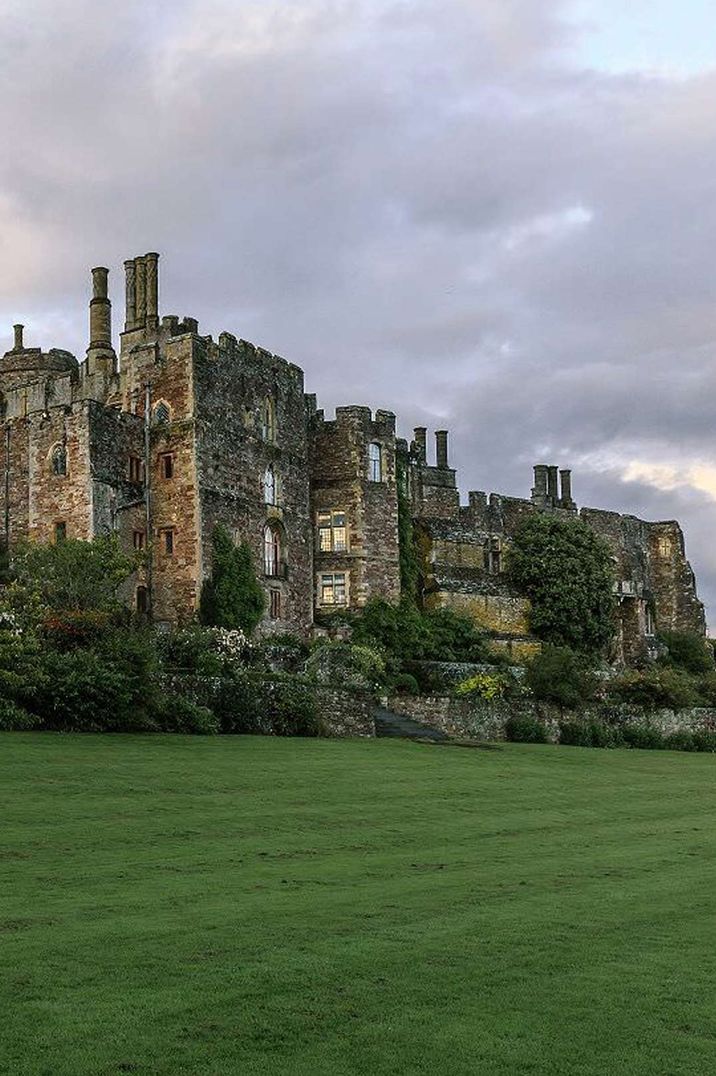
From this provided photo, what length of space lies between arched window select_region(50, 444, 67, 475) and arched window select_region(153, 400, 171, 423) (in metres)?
4.11

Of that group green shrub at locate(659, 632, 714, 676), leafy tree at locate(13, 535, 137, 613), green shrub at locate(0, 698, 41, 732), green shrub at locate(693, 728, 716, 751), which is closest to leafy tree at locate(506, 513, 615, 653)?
green shrub at locate(659, 632, 714, 676)

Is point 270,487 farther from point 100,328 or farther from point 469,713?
point 469,713

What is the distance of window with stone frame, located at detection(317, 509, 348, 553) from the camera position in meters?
59.6

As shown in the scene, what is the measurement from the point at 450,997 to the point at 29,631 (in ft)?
79.8

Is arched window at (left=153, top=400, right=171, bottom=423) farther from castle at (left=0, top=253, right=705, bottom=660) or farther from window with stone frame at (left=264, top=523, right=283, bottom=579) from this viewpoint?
window with stone frame at (left=264, top=523, right=283, bottom=579)

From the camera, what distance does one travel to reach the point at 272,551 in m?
56.4

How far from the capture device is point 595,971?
34.7 ft

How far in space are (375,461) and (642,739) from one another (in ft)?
67.7

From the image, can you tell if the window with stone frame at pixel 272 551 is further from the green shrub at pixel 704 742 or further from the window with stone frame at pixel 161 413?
the green shrub at pixel 704 742

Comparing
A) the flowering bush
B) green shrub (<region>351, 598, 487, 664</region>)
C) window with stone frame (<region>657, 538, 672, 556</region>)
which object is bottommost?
the flowering bush

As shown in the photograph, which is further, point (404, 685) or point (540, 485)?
point (540, 485)

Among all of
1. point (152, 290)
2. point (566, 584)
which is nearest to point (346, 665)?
point (152, 290)

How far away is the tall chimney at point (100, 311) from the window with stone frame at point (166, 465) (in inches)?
309

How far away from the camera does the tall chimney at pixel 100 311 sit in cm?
5741
